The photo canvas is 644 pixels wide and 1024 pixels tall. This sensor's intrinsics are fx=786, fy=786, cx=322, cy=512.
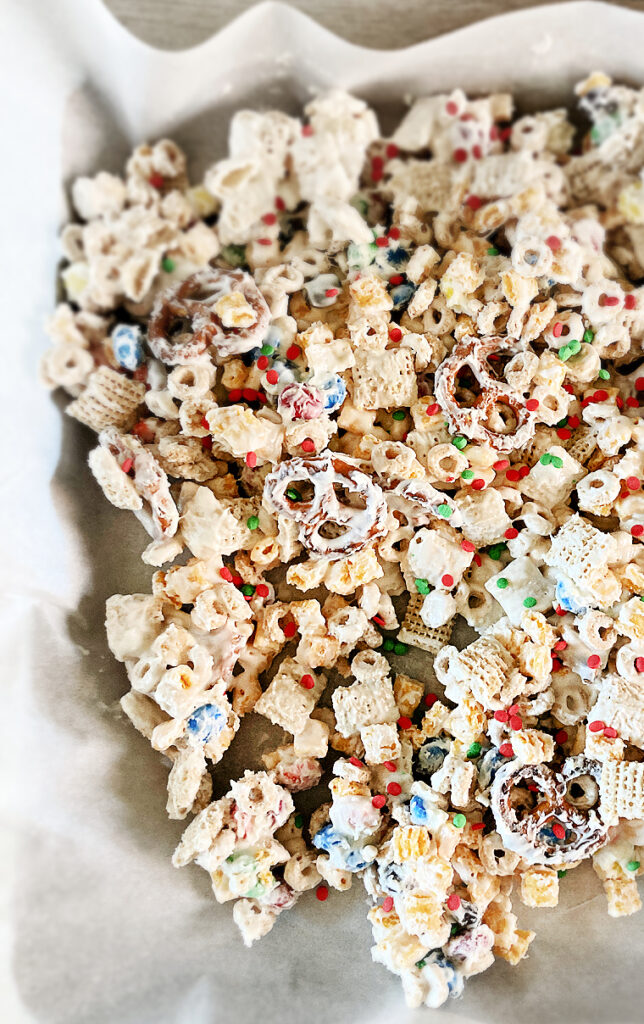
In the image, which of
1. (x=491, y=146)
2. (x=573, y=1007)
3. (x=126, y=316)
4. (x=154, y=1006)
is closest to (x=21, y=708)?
(x=154, y=1006)

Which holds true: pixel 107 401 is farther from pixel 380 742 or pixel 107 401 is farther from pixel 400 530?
pixel 380 742

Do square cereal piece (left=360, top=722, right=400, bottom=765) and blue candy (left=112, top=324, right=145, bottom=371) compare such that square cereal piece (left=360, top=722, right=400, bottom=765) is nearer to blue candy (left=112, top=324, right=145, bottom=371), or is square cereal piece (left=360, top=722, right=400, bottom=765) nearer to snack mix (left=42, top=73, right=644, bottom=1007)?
snack mix (left=42, top=73, right=644, bottom=1007)

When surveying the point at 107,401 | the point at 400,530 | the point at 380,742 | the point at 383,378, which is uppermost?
the point at 107,401

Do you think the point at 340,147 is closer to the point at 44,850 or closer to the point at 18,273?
the point at 18,273

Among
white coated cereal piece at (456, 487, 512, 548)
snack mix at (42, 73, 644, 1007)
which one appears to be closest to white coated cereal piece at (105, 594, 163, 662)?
snack mix at (42, 73, 644, 1007)

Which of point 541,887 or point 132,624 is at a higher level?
point 132,624

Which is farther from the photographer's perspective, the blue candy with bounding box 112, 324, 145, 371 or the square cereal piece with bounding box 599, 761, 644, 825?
the blue candy with bounding box 112, 324, 145, 371

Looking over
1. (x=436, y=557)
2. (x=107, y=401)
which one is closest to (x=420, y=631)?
(x=436, y=557)
